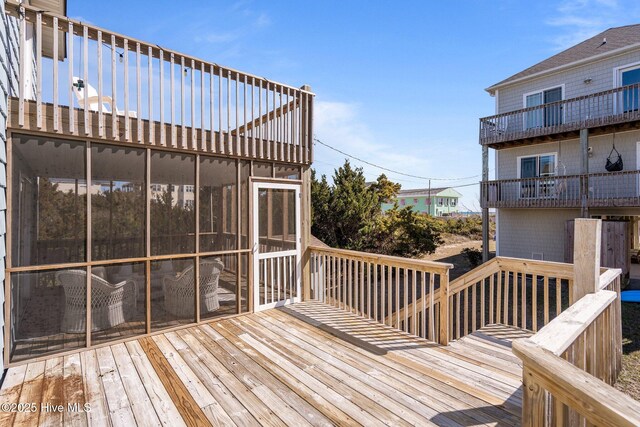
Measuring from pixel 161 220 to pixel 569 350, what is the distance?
163 inches

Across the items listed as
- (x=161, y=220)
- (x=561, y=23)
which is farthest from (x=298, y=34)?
(x=561, y=23)

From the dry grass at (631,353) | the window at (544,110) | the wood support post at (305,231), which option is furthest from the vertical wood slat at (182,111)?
the window at (544,110)

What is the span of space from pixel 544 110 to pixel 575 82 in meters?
1.30

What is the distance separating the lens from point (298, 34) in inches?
340

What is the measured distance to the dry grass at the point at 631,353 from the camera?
361 centimetres

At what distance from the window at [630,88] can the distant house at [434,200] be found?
29279mm

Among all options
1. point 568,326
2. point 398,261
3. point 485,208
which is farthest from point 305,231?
point 485,208

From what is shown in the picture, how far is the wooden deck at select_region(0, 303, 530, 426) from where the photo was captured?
2471 mm

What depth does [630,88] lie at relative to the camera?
30.9ft

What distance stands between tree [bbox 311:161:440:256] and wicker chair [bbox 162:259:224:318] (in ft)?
22.8

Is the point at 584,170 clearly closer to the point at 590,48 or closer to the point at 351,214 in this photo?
the point at 590,48

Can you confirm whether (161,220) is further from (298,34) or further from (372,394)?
(298,34)

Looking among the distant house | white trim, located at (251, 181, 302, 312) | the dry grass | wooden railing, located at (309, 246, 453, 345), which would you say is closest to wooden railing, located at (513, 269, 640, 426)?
wooden railing, located at (309, 246, 453, 345)

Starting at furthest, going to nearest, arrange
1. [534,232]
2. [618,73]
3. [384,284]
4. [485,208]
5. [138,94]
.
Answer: [485,208]
[534,232]
[618,73]
[384,284]
[138,94]
